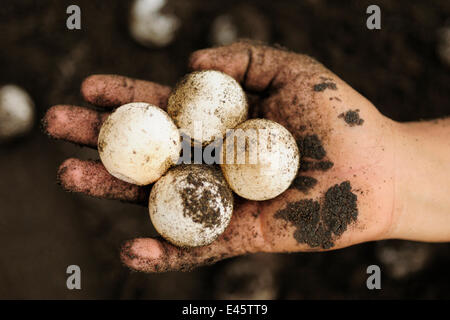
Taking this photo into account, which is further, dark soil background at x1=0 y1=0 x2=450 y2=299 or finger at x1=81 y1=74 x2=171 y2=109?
dark soil background at x1=0 y1=0 x2=450 y2=299

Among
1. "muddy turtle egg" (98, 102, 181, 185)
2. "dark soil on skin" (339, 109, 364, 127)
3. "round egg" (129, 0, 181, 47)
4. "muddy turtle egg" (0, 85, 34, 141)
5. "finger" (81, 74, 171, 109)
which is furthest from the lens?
"round egg" (129, 0, 181, 47)

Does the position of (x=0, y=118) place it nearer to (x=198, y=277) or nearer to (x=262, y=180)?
(x=198, y=277)

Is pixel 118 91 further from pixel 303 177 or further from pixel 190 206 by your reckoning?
pixel 303 177

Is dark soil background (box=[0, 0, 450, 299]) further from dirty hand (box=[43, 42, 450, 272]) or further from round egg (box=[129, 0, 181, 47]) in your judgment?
dirty hand (box=[43, 42, 450, 272])

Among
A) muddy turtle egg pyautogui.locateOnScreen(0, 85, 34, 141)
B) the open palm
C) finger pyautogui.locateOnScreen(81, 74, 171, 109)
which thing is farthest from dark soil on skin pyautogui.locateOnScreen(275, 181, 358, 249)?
muddy turtle egg pyautogui.locateOnScreen(0, 85, 34, 141)

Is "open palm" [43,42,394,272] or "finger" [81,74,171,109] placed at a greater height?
"finger" [81,74,171,109]

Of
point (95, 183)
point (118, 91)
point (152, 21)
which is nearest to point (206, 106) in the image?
point (118, 91)
